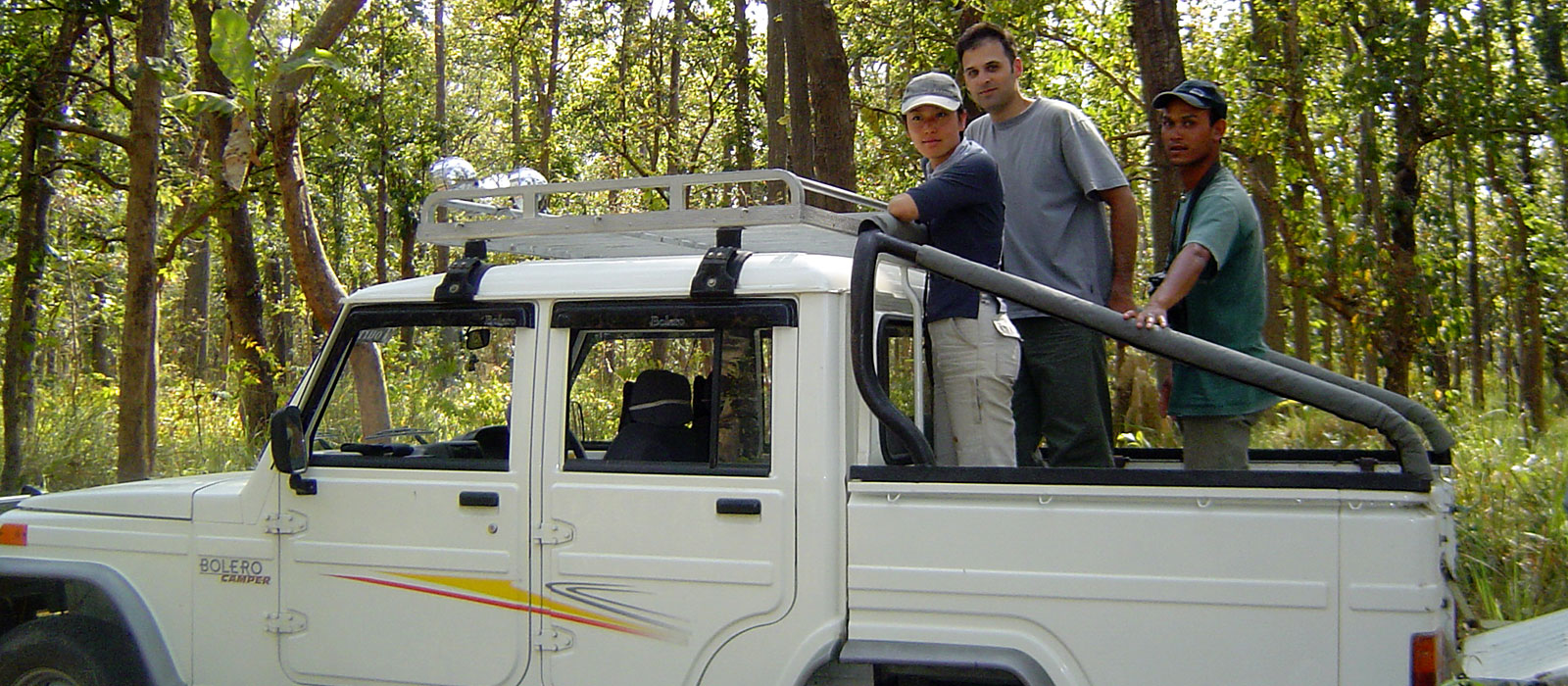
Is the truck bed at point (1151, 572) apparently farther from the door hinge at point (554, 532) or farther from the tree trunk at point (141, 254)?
the tree trunk at point (141, 254)

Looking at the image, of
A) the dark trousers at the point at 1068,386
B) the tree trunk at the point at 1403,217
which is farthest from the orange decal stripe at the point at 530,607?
the tree trunk at the point at 1403,217

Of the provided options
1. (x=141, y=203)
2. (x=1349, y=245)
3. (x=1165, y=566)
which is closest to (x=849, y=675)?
(x=1165, y=566)

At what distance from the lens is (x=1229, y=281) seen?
421cm

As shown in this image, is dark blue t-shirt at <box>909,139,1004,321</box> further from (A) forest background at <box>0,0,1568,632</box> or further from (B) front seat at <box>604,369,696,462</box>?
(A) forest background at <box>0,0,1568,632</box>

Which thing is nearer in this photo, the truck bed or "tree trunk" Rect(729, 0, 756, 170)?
the truck bed

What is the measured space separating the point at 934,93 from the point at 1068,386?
1.06m

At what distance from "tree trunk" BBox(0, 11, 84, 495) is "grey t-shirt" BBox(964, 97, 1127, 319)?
9.26m

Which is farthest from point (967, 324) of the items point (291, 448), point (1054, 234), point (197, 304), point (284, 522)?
point (197, 304)

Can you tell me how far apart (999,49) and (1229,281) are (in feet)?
3.83

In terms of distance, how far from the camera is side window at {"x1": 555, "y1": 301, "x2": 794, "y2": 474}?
372cm

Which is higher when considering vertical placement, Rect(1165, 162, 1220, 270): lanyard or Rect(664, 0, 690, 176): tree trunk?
Rect(664, 0, 690, 176): tree trunk

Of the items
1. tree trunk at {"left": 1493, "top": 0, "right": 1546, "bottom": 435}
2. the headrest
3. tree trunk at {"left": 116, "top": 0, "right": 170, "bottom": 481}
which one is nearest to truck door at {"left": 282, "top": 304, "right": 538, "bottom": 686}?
the headrest

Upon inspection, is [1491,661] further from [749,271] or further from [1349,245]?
[1349,245]

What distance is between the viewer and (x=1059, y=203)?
14.6ft
